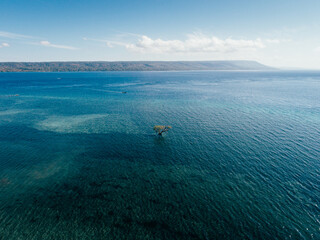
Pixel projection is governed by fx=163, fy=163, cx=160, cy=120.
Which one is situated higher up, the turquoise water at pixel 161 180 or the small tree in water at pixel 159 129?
the small tree in water at pixel 159 129

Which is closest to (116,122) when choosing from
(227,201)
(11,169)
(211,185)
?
(11,169)

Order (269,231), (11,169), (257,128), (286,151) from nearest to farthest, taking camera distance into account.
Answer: (269,231)
(11,169)
(286,151)
(257,128)

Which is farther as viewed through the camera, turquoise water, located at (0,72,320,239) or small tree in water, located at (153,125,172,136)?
small tree in water, located at (153,125,172,136)

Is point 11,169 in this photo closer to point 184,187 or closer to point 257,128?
point 184,187

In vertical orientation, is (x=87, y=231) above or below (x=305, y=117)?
below

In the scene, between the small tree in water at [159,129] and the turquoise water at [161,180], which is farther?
the small tree in water at [159,129]

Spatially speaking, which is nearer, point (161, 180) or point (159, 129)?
point (161, 180)

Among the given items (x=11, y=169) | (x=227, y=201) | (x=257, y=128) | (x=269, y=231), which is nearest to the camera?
(x=269, y=231)

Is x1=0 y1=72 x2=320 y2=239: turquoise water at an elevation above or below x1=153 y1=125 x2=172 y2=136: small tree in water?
below

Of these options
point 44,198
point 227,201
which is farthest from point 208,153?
point 44,198

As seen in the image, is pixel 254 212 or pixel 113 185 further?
pixel 113 185

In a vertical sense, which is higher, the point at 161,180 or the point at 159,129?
the point at 159,129
